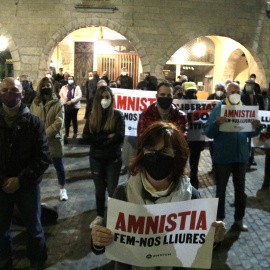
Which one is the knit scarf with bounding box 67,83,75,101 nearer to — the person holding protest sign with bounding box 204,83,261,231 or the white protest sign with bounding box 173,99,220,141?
Result: the white protest sign with bounding box 173,99,220,141

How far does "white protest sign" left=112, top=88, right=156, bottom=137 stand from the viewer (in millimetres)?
6438

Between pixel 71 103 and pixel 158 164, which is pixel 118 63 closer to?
pixel 71 103

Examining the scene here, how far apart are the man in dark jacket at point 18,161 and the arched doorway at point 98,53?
13.5 m

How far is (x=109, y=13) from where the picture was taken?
13016mm

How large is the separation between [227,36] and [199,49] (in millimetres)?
3957

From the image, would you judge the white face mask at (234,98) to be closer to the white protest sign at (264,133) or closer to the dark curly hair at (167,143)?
the white protest sign at (264,133)

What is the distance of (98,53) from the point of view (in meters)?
17.4

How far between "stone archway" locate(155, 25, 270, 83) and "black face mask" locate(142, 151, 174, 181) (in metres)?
11.7

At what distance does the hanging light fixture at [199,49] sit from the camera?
57.1ft

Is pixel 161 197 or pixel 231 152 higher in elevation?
pixel 161 197

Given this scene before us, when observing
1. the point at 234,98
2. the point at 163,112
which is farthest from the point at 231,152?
the point at 163,112

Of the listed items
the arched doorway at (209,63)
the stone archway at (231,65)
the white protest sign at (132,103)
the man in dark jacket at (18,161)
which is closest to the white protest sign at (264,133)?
the white protest sign at (132,103)

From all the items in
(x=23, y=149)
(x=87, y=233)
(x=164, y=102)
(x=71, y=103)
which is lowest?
(x=87, y=233)

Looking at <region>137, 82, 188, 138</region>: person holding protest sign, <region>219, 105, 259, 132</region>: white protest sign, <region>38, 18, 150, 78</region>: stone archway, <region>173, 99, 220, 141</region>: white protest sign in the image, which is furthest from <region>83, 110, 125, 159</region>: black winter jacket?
<region>38, 18, 150, 78</region>: stone archway
